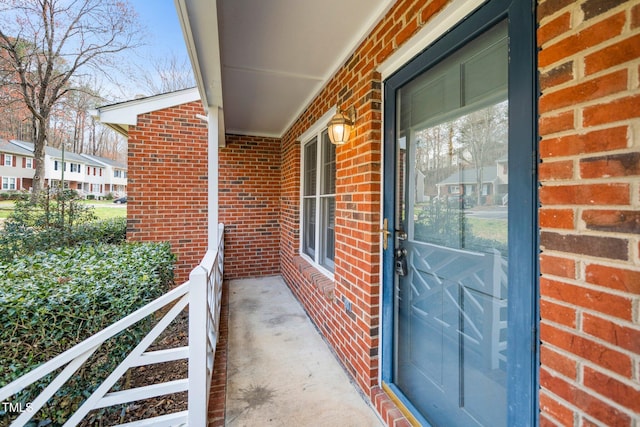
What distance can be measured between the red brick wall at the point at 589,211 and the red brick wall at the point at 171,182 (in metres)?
4.59

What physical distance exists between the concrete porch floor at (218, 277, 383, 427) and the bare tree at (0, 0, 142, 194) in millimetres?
7067

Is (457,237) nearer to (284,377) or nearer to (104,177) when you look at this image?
(284,377)

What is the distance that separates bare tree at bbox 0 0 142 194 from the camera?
6.18m

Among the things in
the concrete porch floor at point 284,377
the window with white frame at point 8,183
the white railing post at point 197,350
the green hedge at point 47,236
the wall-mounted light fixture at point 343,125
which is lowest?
the concrete porch floor at point 284,377

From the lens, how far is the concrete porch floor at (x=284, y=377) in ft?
6.04

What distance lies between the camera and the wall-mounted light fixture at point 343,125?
86.1 inches

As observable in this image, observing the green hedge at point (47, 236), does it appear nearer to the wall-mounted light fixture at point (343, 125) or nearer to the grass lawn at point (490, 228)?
the wall-mounted light fixture at point (343, 125)

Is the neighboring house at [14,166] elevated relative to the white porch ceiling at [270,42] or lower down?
elevated

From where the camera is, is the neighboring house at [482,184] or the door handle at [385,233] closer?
the neighboring house at [482,184]

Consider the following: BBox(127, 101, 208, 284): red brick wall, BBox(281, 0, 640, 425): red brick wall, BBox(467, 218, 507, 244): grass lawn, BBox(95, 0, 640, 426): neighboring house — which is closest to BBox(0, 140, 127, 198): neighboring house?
BBox(127, 101, 208, 284): red brick wall

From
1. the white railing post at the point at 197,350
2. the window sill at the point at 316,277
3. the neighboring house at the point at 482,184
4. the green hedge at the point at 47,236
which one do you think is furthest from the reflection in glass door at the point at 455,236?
the green hedge at the point at 47,236

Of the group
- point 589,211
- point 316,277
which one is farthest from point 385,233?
point 316,277

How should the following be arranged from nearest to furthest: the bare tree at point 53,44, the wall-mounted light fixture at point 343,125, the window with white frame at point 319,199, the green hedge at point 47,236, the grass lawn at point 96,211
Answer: the wall-mounted light fixture at point 343,125, the window with white frame at point 319,199, the green hedge at point 47,236, the grass lawn at point 96,211, the bare tree at point 53,44

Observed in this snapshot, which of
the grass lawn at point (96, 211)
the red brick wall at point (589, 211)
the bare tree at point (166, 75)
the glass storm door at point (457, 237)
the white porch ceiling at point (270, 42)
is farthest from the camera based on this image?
the bare tree at point (166, 75)
